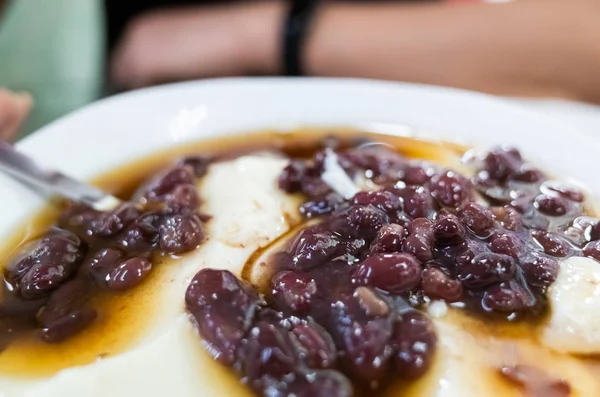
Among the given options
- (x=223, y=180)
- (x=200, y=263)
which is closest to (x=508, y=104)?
(x=223, y=180)

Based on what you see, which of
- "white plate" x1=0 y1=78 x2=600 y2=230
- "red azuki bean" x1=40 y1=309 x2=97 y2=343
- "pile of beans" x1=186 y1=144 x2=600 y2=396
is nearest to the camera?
"pile of beans" x1=186 y1=144 x2=600 y2=396

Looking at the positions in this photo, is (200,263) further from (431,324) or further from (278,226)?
(431,324)

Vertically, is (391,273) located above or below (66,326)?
above

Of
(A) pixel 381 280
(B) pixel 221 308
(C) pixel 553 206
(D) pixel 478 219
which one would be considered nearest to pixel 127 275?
(B) pixel 221 308

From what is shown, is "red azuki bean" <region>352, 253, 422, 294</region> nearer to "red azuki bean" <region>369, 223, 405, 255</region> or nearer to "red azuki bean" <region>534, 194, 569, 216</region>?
"red azuki bean" <region>369, 223, 405, 255</region>

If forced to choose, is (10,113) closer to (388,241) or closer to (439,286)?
(388,241)

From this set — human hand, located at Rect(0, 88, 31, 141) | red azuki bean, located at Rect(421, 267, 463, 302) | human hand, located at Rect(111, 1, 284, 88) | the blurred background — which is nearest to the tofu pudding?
red azuki bean, located at Rect(421, 267, 463, 302)

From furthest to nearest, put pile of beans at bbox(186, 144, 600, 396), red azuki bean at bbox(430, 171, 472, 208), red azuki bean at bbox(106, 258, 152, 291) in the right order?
red azuki bean at bbox(430, 171, 472, 208), red azuki bean at bbox(106, 258, 152, 291), pile of beans at bbox(186, 144, 600, 396)

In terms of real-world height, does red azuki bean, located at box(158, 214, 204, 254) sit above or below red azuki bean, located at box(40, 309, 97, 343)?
above
